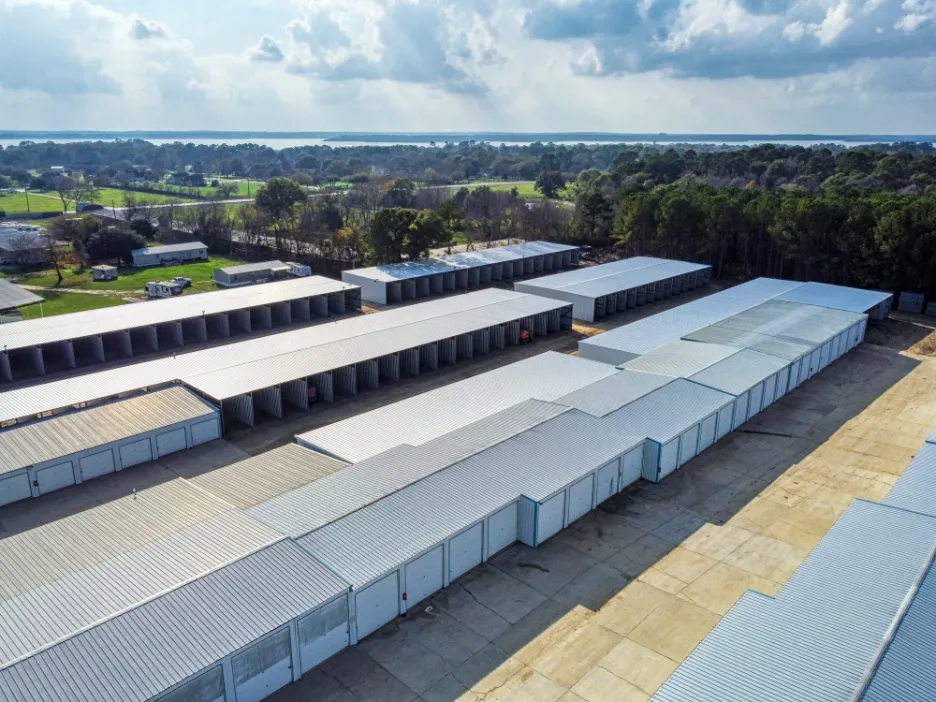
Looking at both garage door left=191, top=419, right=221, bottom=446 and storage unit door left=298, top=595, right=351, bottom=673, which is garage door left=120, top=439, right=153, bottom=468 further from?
storage unit door left=298, top=595, right=351, bottom=673

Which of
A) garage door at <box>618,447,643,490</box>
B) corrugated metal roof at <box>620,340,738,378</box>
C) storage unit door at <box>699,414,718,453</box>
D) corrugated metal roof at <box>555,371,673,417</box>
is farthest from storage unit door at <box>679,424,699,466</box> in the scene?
corrugated metal roof at <box>620,340,738,378</box>

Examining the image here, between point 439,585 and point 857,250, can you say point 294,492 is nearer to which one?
point 439,585

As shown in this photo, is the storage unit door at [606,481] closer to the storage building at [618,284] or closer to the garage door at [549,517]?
the garage door at [549,517]

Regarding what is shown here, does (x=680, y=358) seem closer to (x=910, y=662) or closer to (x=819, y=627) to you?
(x=819, y=627)

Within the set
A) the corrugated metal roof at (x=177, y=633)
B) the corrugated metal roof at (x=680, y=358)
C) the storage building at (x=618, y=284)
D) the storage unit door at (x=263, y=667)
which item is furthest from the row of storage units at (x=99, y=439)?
the storage building at (x=618, y=284)

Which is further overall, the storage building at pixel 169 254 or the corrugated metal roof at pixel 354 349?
the storage building at pixel 169 254

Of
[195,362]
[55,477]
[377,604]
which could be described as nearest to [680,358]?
[377,604]
